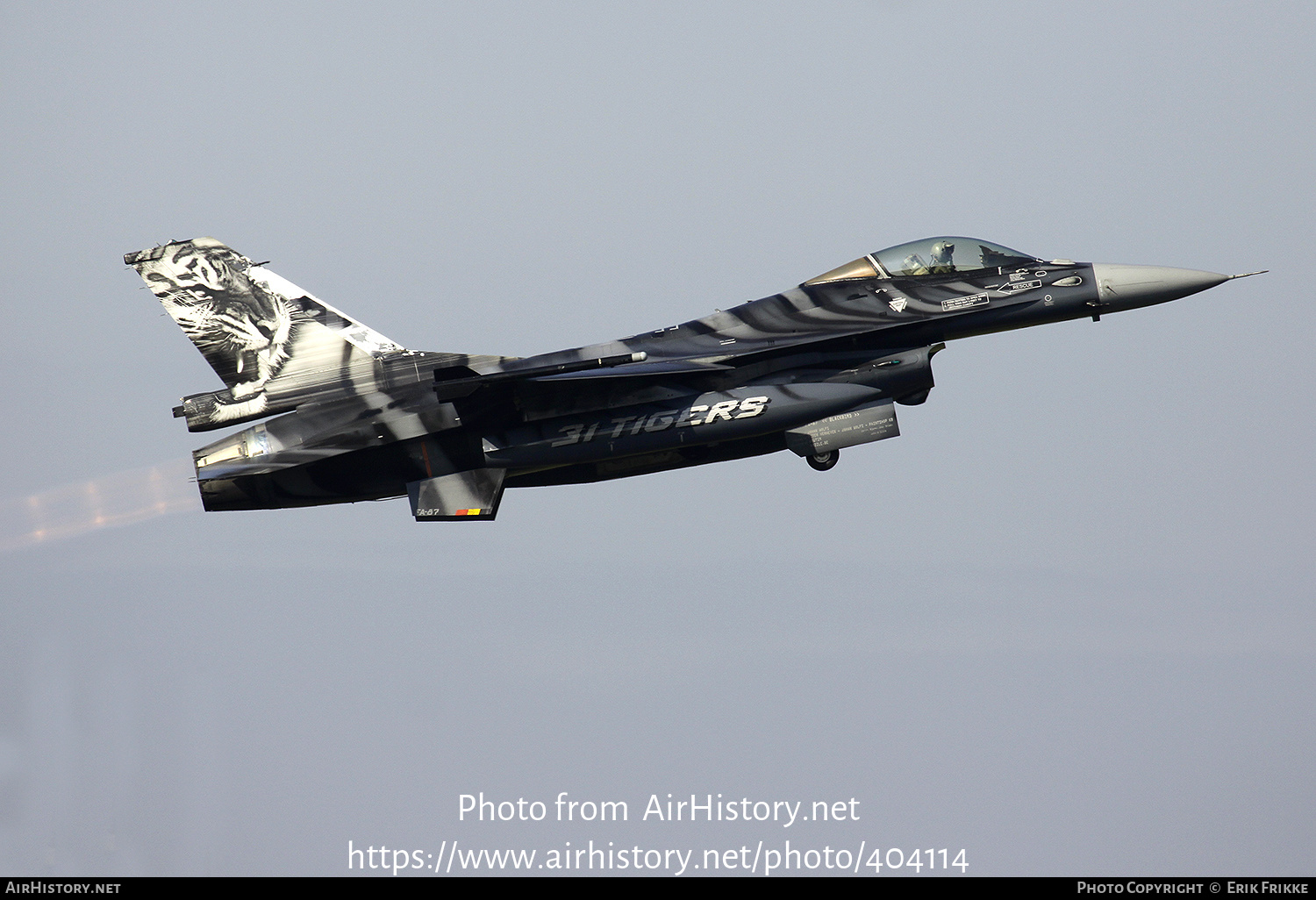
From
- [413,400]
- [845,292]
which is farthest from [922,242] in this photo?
[413,400]

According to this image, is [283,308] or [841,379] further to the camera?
[283,308]

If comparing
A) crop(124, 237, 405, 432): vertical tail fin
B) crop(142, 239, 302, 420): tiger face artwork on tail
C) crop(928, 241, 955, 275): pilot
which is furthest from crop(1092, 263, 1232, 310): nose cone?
crop(142, 239, 302, 420): tiger face artwork on tail

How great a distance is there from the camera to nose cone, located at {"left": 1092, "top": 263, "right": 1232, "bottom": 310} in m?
20.1

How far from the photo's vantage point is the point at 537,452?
1936cm

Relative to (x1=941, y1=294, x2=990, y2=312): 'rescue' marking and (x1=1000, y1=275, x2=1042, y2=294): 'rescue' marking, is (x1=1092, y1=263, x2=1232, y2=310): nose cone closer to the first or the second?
(x1=1000, y1=275, x2=1042, y2=294): 'rescue' marking

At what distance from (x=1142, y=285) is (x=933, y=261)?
3293mm

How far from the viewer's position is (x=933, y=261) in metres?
20.3

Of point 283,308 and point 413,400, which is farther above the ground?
point 283,308

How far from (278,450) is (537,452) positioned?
396 cm

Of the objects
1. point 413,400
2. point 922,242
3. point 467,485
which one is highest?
point 922,242

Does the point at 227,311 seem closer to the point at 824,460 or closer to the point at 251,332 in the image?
the point at 251,332

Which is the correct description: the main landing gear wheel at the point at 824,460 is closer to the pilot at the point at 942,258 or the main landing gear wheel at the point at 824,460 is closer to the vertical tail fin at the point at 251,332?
the pilot at the point at 942,258
